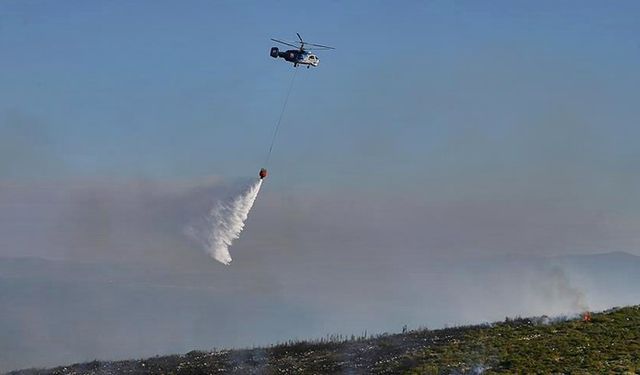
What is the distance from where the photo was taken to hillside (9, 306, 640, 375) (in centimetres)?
5125

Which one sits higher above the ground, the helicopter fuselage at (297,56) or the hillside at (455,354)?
Result: the helicopter fuselage at (297,56)

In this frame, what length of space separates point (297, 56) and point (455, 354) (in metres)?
27.1

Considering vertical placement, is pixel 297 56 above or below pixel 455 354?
above

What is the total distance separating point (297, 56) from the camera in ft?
233

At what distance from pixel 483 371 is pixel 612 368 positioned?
653 centimetres

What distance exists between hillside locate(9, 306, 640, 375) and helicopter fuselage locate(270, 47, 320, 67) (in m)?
20.9

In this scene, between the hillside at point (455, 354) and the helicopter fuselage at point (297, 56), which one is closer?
the hillside at point (455, 354)

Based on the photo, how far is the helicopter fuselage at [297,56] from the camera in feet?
233

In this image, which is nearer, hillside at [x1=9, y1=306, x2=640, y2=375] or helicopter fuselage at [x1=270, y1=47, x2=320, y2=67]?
hillside at [x1=9, y1=306, x2=640, y2=375]

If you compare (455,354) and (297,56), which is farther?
(297,56)

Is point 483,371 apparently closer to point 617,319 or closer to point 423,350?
point 423,350

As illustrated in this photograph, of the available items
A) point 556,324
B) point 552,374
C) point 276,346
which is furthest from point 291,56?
point 552,374

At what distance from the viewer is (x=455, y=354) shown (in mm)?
54562

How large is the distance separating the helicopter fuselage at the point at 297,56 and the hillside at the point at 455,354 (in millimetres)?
20887
